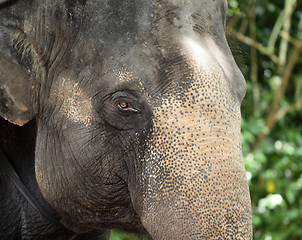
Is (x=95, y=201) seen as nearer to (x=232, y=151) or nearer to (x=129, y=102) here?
(x=129, y=102)

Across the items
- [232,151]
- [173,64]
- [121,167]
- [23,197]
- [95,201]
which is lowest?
[23,197]

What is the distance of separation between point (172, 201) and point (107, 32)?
0.48 meters

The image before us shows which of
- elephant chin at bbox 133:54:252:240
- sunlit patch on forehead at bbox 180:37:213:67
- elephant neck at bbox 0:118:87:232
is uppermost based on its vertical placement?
sunlit patch on forehead at bbox 180:37:213:67

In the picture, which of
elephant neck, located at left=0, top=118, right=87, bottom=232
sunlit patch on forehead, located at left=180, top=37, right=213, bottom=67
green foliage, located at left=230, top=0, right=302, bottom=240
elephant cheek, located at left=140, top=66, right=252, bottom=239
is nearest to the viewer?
elephant cheek, located at left=140, top=66, right=252, bottom=239

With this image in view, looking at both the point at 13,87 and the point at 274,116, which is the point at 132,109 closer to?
the point at 13,87

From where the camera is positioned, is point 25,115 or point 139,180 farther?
point 25,115

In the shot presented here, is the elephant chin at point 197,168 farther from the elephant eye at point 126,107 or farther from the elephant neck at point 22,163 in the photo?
the elephant neck at point 22,163

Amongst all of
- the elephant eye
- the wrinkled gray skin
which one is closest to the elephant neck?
the wrinkled gray skin

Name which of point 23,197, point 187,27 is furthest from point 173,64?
point 23,197

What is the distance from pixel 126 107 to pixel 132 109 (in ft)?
0.06

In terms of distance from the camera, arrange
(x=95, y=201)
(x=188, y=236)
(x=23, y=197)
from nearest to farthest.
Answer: (x=188, y=236) < (x=95, y=201) < (x=23, y=197)

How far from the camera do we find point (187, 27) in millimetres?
1466

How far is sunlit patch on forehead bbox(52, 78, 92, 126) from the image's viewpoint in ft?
4.90

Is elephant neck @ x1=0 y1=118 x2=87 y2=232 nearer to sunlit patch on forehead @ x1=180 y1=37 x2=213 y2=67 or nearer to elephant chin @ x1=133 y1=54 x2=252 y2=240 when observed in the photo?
elephant chin @ x1=133 y1=54 x2=252 y2=240
